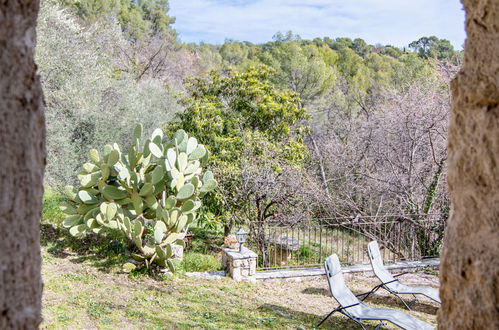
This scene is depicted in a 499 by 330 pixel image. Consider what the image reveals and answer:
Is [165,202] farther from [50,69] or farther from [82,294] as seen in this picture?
[50,69]

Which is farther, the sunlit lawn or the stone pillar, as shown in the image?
the stone pillar

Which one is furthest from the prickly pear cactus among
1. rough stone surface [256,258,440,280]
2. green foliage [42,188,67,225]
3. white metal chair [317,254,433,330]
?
white metal chair [317,254,433,330]

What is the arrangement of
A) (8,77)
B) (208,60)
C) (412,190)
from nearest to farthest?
1. (8,77)
2. (412,190)
3. (208,60)

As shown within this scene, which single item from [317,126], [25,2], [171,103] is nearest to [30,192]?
[25,2]

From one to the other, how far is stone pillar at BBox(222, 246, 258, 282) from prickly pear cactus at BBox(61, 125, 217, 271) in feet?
2.98

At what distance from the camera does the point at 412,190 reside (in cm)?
1008

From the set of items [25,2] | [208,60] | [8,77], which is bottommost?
[8,77]

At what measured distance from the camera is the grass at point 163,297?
5.47m

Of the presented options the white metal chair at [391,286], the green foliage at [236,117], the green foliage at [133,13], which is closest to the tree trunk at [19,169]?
the white metal chair at [391,286]

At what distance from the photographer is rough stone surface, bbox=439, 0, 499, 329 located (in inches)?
70.7

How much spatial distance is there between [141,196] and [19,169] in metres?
5.95

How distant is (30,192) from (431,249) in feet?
30.0

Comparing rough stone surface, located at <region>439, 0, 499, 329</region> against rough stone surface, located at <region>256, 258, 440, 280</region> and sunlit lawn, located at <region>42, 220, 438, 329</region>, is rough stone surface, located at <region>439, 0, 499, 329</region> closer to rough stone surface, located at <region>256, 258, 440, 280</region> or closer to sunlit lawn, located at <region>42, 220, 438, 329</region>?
sunlit lawn, located at <region>42, 220, 438, 329</region>

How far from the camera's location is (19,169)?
1.47 metres
